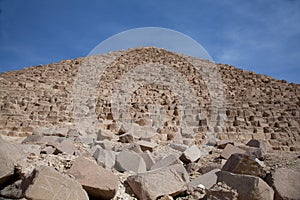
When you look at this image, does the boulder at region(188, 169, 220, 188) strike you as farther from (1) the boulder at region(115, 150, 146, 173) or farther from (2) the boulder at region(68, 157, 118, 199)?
(2) the boulder at region(68, 157, 118, 199)

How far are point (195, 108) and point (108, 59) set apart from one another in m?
9.84

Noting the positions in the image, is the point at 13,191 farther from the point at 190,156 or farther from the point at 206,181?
the point at 190,156

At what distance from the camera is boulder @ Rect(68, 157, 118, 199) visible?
218 centimetres

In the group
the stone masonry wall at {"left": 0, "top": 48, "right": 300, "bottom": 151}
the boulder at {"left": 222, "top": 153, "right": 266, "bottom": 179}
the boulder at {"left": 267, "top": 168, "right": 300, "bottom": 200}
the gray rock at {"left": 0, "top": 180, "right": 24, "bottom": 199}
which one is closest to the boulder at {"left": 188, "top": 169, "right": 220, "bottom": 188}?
the boulder at {"left": 222, "top": 153, "right": 266, "bottom": 179}

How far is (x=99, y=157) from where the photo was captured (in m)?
3.02

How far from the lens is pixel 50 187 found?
1.91 meters

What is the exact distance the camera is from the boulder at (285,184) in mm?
2158

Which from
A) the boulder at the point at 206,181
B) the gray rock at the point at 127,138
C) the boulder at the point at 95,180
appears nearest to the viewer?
the boulder at the point at 95,180

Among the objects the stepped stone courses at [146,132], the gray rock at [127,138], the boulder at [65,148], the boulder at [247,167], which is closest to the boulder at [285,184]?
the stepped stone courses at [146,132]

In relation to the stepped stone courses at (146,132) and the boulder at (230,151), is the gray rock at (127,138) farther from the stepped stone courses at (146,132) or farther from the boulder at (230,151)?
the boulder at (230,151)

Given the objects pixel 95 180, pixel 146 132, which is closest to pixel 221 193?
pixel 95 180

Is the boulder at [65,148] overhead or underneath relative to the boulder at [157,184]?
overhead

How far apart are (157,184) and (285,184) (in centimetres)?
102

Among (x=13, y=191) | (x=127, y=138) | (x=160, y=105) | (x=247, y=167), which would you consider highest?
(x=160, y=105)
